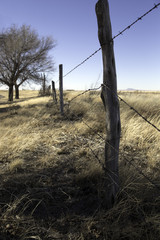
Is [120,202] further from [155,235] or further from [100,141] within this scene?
[100,141]

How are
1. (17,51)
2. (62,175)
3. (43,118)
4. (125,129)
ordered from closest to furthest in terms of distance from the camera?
(62,175)
(125,129)
(43,118)
(17,51)

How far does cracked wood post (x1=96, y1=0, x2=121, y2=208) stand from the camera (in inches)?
77.7

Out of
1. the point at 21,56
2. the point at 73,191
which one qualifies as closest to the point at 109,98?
the point at 73,191

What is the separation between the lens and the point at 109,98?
6.75ft

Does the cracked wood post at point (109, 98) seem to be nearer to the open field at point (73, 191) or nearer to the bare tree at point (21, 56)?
the open field at point (73, 191)

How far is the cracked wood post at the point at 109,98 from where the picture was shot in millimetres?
1974

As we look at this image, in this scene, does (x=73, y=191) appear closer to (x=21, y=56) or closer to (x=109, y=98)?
(x=109, y=98)

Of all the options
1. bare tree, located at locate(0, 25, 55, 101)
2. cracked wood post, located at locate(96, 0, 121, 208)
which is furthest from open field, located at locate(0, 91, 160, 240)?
bare tree, located at locate(0, 25, 55, 101)

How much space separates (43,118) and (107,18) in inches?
222

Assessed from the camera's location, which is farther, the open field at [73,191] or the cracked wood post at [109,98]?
the cracked wood post at [109,98]

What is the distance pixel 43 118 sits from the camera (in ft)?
23.7

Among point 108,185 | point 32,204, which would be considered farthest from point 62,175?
point 108,185

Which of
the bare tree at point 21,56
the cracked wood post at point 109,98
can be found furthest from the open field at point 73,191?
the bare tree at point 21,56

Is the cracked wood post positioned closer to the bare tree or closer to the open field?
the open field
